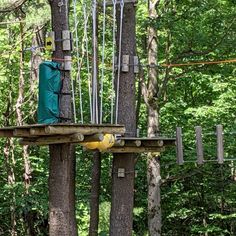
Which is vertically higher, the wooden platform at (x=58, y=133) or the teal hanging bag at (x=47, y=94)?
the teal hanging bag at (x=47, y=94)

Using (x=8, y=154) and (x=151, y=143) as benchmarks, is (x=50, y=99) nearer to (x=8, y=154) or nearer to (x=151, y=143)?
(x=151, y=143)

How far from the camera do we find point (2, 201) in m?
11.0

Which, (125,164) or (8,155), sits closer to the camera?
(125,164)

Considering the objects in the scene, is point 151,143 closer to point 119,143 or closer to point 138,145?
point 138,145

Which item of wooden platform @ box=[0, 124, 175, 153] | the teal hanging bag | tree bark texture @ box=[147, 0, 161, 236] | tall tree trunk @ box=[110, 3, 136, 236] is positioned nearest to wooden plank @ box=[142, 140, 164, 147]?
tall tree trunk @ box=[110, 3, 136, 236]

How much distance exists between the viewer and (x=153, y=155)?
836 cm

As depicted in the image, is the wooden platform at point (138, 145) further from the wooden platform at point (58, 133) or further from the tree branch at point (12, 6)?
the tree branch at point (12, 6)

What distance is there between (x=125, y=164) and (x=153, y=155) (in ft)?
6.27

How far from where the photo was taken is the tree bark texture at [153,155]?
27.4ft

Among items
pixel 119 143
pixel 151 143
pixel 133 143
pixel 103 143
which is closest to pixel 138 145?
pixel 133 143

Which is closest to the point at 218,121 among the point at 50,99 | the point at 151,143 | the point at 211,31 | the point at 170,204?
the point at 211,31

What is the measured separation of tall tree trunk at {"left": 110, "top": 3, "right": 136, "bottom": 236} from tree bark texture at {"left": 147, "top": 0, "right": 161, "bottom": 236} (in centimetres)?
184

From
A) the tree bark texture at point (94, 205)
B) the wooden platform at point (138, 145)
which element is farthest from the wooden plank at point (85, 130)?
the tree bark texture at point (94, 205)

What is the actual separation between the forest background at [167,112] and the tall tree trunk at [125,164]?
4.01 feet
